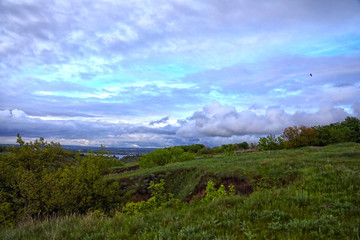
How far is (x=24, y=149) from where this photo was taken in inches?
603

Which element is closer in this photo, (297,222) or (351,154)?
(297,222)

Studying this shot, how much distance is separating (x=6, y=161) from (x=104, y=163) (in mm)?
7197

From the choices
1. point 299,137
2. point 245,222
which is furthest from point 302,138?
point 245,222

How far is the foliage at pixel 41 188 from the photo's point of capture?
38.7ft

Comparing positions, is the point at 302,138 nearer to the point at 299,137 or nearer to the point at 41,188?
the point at 299,137

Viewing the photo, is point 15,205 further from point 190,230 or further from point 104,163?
point 190,230

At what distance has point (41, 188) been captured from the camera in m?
12.2

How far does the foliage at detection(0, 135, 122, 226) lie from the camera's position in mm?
11789

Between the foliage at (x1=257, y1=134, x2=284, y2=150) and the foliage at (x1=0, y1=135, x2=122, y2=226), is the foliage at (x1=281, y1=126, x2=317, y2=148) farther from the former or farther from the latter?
the foliage at (x1=0, y1=135, x2=122, y2=226)

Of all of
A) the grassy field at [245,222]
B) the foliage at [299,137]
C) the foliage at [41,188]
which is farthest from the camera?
the foliage at [299,137]

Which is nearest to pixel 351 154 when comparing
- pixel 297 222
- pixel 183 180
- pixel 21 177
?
pixel 183 180

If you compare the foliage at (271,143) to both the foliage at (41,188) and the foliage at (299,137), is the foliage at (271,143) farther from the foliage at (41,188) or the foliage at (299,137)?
the foliage at (41,188)

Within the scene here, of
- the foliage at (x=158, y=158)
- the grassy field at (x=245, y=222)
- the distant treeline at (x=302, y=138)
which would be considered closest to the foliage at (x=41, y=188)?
the grassy field at (x=245, y=222)

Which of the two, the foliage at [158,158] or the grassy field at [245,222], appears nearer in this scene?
the grassy field at [245,222]
